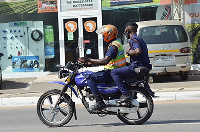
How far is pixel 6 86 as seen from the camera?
15633 mm

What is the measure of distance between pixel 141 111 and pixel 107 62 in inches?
42.3

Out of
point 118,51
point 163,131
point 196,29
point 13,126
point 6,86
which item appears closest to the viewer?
point 163,131

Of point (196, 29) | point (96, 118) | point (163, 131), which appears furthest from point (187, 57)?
point (163, 131)

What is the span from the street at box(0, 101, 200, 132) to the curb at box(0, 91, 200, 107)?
0.97 m

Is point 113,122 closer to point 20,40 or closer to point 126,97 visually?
point 126,97

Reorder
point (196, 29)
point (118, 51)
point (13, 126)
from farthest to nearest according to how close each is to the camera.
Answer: point (196, 29) < point (13, 126) < point (118, 51)

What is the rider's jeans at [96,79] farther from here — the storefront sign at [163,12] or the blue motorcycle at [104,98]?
the storefront sign at [163,12]

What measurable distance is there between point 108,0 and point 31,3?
3181 mm

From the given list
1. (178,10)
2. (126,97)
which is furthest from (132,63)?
(178,10)

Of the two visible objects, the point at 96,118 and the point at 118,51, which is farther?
the point at 96,118

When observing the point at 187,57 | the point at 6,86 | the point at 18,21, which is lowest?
the point at 6,86

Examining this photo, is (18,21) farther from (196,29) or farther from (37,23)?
(196,29)

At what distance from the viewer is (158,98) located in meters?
12.0

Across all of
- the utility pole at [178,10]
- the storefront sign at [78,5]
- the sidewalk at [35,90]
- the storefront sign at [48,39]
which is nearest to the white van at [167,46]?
the sidewalk at [35,90]
